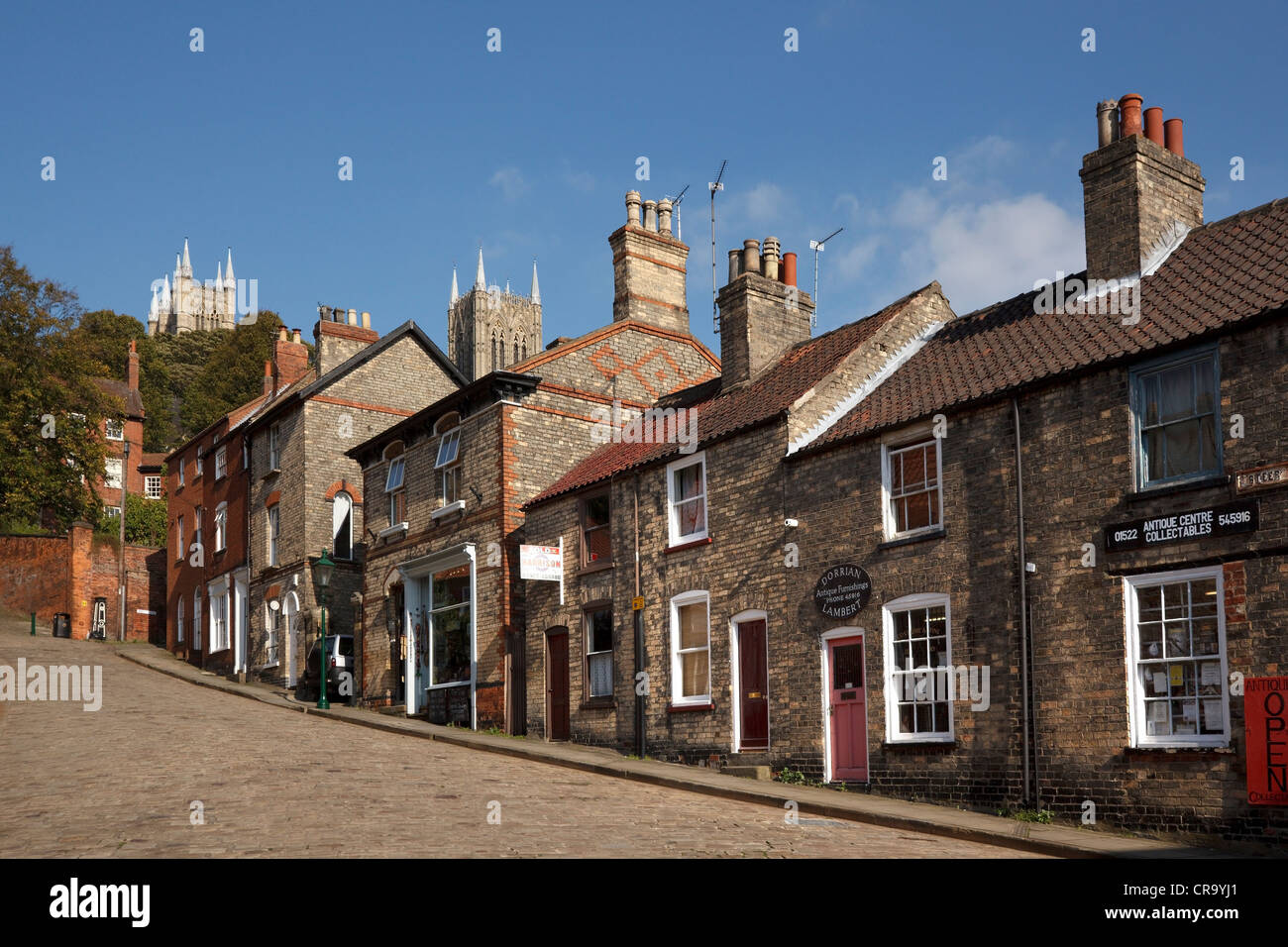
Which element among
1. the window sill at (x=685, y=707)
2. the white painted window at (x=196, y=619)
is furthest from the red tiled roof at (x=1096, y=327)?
the white painted window at (x=196, y=619)

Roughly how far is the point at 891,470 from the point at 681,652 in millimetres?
5756

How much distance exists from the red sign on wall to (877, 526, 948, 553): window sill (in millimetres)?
4874

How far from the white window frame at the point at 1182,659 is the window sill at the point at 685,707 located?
798cm

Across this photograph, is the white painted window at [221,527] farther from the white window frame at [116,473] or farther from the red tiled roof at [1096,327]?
the white window frame at [116,473]

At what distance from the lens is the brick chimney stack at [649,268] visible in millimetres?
30594

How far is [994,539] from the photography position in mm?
16875

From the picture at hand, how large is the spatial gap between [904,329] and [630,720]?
28.9 ft

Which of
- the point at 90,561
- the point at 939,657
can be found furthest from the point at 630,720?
the point at 90,561

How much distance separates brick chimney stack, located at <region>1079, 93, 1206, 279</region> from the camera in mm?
18141

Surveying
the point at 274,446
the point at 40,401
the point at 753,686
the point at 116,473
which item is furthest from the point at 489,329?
the point at 753,686

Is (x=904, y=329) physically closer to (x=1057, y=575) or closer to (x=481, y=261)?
(x=1057, y=575)

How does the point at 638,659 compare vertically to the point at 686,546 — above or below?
below

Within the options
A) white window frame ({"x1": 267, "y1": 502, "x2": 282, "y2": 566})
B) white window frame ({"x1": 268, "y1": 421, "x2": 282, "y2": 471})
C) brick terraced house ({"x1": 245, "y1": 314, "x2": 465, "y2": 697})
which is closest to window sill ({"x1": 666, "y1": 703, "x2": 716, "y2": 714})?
brick terraced house ({"x1": 245, "y1": 314, "x2": 465, "y2": 697})

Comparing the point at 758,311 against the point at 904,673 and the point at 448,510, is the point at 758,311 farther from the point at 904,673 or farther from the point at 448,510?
the point at 904,673
